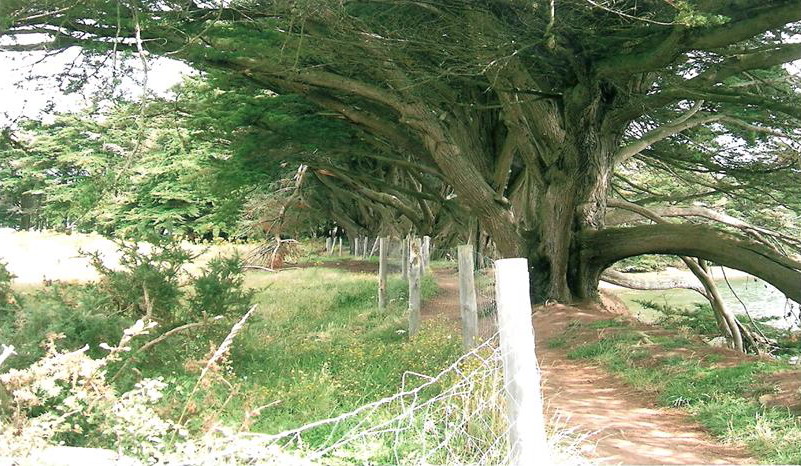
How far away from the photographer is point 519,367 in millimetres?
2795

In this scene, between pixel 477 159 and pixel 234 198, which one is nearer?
pixel 477 159

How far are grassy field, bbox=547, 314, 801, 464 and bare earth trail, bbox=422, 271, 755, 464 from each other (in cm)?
15

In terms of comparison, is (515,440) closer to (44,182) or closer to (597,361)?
(597,361)

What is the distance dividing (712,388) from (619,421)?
1.17 metres

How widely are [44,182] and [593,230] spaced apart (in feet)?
109

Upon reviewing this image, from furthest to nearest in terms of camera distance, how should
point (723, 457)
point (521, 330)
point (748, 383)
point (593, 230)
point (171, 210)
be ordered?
point (171, 210) < point (593, 230) < point (748, 383) < point (723, 457) < point (521, 330)

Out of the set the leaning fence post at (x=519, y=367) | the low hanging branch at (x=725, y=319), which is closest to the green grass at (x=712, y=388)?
the leaning fence post at (x=519, y=367)

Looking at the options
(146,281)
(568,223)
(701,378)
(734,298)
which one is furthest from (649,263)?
(146,281)

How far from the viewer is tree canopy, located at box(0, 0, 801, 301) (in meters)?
8.05

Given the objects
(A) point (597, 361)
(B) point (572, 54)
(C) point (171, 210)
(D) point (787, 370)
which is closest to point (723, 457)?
(D) point (787, 370)

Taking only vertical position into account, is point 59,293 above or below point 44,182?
below

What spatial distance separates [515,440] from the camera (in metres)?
2.81

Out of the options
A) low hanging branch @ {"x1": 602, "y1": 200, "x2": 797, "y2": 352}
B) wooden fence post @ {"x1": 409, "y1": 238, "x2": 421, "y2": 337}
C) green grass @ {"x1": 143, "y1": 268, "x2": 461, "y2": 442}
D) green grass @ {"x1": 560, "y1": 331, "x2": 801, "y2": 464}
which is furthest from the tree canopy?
green grass @ {"x1": 143, "y1": 268, "x2": 461, "y2": 442}

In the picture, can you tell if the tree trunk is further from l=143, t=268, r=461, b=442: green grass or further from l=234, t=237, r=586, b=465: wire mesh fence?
l=234, t=237, r=586, b=465: wire mesh fence
